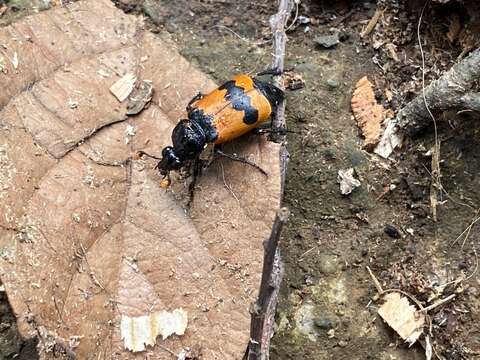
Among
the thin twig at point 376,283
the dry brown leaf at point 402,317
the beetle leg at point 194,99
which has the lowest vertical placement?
the dry brown leaf at point 402,317

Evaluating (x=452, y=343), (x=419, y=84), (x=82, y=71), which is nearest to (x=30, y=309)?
(x=82, y=71)

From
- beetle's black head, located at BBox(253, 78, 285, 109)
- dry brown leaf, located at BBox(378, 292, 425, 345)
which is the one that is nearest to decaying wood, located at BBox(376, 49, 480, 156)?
beetle's black head, located at BBox(253, 78, 285, 109)

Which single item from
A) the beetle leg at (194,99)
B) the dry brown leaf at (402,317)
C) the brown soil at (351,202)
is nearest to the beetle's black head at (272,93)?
the brown soil at (351,202)

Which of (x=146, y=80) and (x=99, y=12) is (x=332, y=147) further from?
(x=99, y=12)

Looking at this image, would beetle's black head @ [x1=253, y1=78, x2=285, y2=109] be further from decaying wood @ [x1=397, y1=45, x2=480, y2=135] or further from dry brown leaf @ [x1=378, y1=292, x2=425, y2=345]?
dry brown leaf @ [x1=378, y1=292, x2=425, y2=345]

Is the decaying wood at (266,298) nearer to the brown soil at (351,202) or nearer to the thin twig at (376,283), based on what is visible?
the brown soil at (351,202)
